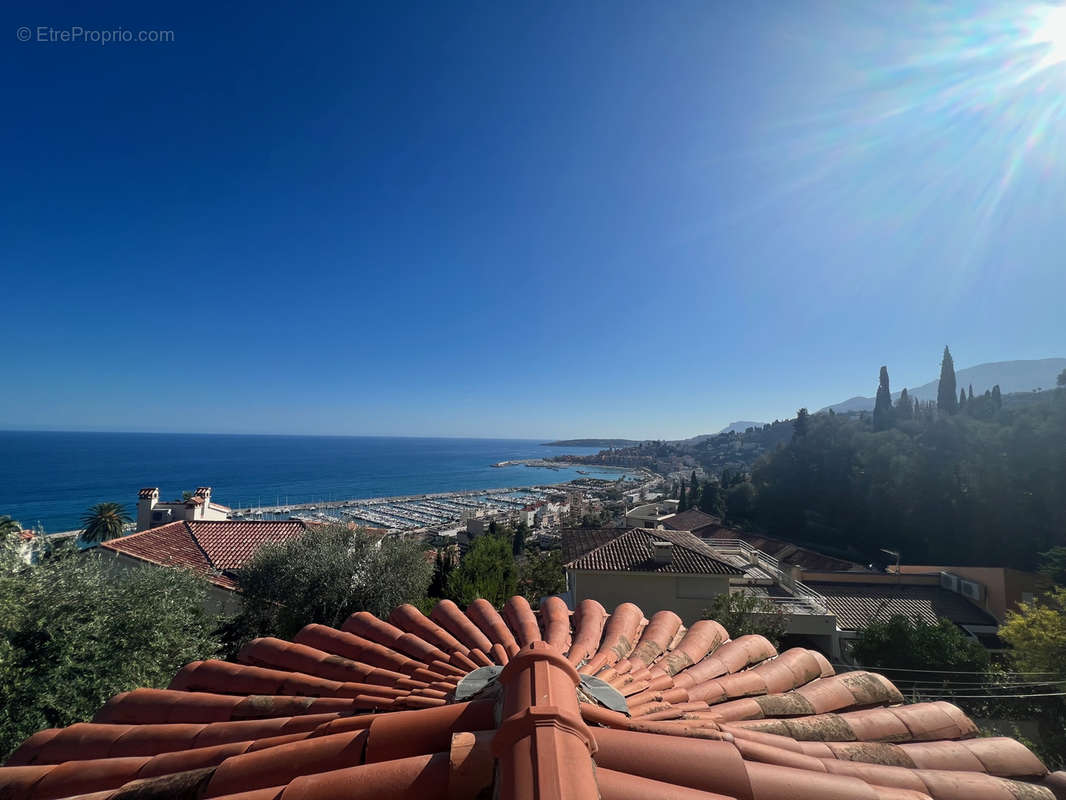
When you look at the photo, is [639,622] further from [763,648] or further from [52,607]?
[52,607]

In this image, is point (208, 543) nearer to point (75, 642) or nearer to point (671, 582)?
point (75, 642)

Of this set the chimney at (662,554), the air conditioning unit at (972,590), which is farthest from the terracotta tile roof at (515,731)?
the air conditioning unit at (972,590)

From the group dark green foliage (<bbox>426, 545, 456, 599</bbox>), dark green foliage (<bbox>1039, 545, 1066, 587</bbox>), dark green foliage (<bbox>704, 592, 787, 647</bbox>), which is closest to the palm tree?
dark green foliage (<bbox>426, 545, 456, 599</bbox>)

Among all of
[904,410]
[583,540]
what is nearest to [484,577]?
[583,540]

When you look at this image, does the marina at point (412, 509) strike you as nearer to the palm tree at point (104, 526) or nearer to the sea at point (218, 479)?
the sea at point (218, 479)

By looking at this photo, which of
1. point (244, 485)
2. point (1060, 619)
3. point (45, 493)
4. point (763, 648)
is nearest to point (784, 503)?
point (1060, 619)
